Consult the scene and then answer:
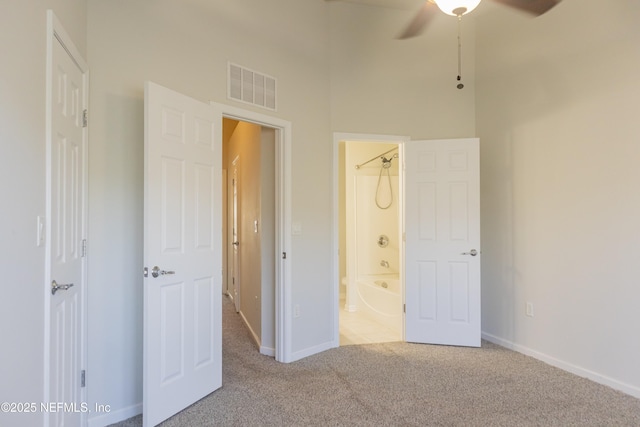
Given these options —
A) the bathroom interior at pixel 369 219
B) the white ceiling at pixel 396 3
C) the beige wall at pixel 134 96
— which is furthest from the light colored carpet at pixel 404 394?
the white ceiling at pixel 396 3

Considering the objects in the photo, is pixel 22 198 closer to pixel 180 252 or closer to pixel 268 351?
pixel 180 252

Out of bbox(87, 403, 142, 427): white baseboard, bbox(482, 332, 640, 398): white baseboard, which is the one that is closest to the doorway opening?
bbox(87, 403, 142, 427): white baseboard

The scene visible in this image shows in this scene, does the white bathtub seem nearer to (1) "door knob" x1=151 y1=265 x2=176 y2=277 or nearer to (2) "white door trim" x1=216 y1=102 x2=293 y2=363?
(2) "white door trim" x1=216 y1=102 x2=293 y2=363

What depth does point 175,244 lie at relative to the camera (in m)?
2.32

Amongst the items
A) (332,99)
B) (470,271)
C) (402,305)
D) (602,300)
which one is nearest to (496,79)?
(332,99)

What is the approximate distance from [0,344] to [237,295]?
12.6 feet

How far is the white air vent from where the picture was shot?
2.87 meters

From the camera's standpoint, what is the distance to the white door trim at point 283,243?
125 inches

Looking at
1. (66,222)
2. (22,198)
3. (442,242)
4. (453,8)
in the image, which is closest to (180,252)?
(66,222)

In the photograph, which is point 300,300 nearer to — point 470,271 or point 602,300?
point 470,271

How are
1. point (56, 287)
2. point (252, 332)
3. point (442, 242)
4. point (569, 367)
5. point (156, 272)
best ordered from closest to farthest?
point (56, 287)
point (156, 272)
point (569, 367)
point (442, 242)
point (252, 332)

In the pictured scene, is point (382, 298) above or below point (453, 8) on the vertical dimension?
below

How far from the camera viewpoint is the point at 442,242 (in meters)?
3.70

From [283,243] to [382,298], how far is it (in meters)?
1.98
